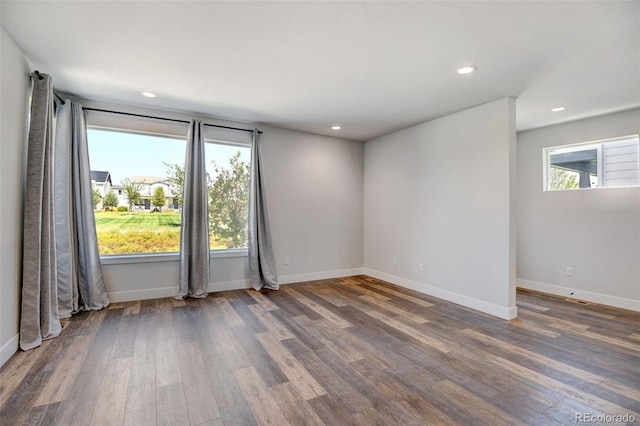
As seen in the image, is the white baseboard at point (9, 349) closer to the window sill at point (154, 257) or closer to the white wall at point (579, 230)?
the window sill at point (154, 257)

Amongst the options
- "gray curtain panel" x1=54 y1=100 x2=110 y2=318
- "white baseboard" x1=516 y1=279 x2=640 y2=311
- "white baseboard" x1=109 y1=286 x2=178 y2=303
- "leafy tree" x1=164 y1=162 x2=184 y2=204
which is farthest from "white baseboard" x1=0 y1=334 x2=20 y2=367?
"white baseboard" x1=516 y1=279 x2=640 y2=311

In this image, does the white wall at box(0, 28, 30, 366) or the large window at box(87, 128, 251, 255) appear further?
the large window at box(87, 128, 251, 255)

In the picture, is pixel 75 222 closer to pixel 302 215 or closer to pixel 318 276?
pixel 302 215

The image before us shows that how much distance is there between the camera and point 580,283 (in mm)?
4164

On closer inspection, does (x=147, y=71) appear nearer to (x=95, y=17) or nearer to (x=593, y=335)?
(x=95, y=17)

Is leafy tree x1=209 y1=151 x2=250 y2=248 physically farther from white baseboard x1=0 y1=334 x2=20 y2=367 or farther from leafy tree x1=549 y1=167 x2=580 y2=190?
leafy tree x1=549 y1=167 x2=580 y2=190

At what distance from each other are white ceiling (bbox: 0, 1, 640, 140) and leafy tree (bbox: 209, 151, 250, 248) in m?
1.10

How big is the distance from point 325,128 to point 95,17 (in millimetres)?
3257

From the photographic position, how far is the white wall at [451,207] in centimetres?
346

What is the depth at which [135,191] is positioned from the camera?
4066 mm

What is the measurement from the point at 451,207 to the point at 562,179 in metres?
1.90

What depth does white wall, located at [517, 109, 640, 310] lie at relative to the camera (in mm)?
3758

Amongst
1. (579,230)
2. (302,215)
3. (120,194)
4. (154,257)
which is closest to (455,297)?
(579,230)

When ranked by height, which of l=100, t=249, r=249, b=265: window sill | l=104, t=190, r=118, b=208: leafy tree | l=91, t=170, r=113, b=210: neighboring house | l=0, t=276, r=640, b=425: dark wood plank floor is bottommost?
l=0, t=276, r=640, b=425: dark wood plank floor
